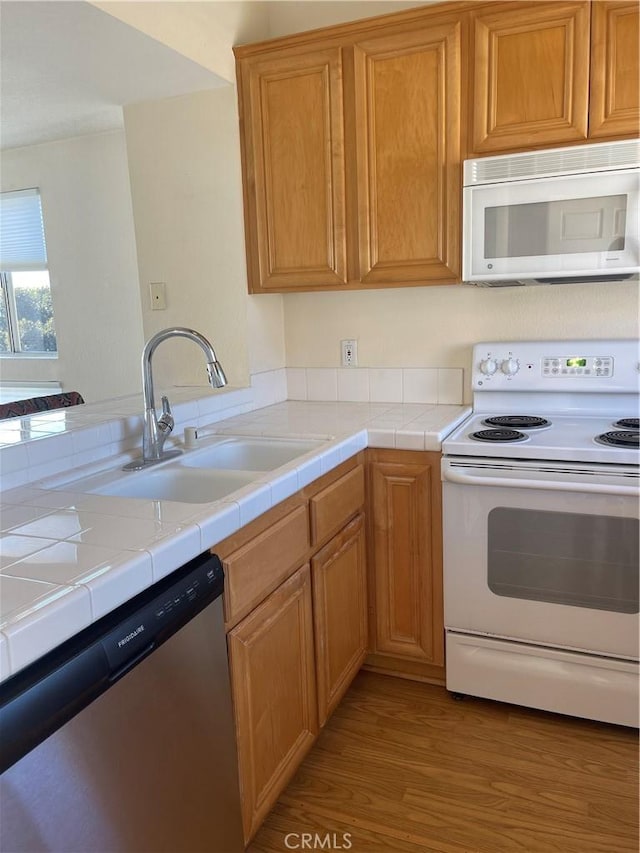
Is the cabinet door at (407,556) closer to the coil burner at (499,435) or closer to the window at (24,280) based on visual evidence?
the coil burner at (499,435)

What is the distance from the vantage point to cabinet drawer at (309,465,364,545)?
5.65ft

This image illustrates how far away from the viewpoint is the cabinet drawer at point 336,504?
1.72 meters

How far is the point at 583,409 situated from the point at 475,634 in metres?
0.88

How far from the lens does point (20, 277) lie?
11.6ft

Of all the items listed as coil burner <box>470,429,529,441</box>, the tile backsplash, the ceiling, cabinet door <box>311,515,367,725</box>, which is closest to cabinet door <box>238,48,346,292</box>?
the ceiling

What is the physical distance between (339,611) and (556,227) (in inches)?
53.2

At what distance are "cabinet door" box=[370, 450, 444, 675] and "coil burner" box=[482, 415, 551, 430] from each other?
0.99ft

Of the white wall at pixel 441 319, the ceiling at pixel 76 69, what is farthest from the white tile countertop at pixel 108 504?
the ceiling at pixel 76 69

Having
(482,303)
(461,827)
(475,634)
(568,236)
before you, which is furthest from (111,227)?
(461,827)

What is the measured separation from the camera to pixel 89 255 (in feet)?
10.6

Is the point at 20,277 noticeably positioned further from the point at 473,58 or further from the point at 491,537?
the point at 491,537

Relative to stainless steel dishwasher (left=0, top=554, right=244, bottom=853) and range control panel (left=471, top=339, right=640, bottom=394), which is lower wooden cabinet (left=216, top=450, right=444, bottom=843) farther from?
range control panel (left=471, top=339, right=640, bottom=394)

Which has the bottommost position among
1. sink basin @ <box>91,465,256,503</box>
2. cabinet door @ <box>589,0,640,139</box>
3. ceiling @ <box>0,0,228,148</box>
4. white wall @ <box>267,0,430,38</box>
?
sink basin @ <box>91,465,256,503</box>

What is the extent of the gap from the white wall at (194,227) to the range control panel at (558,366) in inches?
35.5
